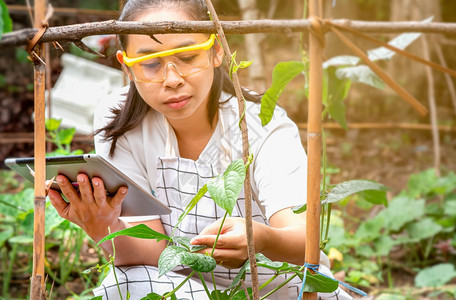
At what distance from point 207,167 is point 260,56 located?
1515 mm

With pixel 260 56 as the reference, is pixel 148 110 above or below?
below

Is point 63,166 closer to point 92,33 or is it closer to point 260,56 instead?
point 92,33

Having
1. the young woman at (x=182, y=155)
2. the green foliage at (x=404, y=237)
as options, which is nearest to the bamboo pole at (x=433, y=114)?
the green foliage at (x=404, y=237)

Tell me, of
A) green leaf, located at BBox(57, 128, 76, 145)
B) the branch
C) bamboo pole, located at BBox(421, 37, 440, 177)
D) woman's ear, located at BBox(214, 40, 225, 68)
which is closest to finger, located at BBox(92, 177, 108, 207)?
the branch

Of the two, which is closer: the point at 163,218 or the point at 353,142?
the point at 163,218

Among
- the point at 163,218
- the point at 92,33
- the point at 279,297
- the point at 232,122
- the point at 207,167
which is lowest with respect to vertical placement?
the point at 279,297

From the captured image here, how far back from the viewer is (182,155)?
1.47 m

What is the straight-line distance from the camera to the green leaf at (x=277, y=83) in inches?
36.6

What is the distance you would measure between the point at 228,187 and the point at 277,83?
0.22 metres

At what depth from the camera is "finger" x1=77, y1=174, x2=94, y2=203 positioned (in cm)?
104

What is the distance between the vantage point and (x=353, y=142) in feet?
12.6

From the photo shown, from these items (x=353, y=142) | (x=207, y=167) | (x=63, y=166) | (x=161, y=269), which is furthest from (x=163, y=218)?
(x=353, y=142)

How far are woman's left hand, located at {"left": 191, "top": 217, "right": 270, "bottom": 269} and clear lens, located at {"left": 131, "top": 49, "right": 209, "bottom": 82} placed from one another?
0.32 meters

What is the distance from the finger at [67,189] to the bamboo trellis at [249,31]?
174 millimetres
